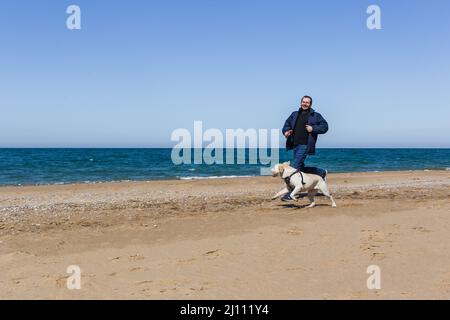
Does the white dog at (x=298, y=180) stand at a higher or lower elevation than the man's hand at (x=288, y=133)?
lower

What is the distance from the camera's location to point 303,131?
1112cm

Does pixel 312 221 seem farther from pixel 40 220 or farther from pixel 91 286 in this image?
pixel 40 220

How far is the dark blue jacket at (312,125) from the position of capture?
10789 mm

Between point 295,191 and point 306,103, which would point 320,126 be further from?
point 295,191

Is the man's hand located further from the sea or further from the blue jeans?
the sea

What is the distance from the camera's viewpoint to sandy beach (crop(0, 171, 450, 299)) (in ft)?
17.1

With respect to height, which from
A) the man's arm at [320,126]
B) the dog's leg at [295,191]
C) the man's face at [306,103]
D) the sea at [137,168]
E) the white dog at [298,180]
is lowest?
the sea at [137,168]

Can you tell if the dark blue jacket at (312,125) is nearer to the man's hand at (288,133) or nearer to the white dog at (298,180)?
the man's hand at (288,133)

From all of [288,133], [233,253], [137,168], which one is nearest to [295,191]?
[288,133]

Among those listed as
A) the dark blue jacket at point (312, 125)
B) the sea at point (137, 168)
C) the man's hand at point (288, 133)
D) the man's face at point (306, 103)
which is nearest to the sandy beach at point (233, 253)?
the dark blue jacket at point (312, 125)

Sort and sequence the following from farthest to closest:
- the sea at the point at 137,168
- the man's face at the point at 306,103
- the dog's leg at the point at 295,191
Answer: the sea at the point at 137,168 → the man's face at the point at 306,103 → the dog's leg at the point at 295,191

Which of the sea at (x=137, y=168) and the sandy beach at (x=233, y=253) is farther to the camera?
the sea at (x=137, y=168)
